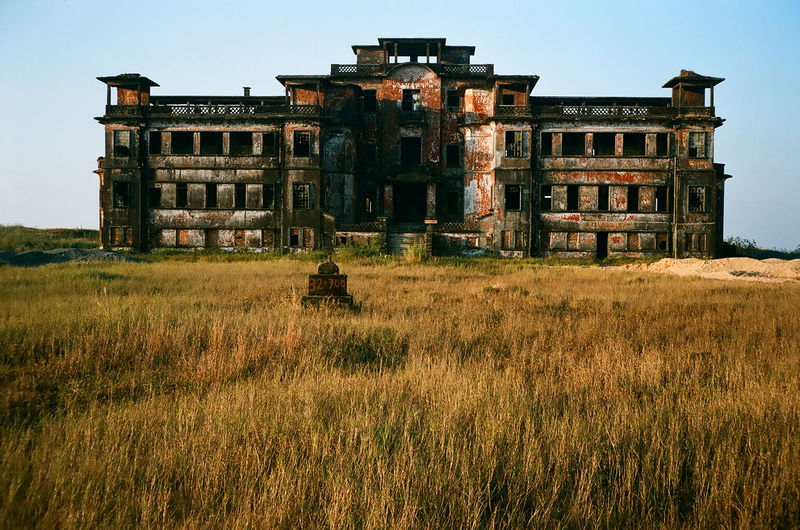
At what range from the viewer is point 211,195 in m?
35.8

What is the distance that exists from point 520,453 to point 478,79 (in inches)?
1452

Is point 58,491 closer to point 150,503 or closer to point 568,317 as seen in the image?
point 150,503

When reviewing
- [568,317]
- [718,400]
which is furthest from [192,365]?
[568,317]

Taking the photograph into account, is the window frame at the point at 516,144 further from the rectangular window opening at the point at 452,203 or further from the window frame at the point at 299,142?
the window frame at the point at 299,142

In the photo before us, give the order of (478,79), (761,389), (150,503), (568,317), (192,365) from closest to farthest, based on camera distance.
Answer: (150,503) < (761,389) < (192,365) < (568,317) < (478,79)

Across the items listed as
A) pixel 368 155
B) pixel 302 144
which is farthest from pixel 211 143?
pixel 368 155

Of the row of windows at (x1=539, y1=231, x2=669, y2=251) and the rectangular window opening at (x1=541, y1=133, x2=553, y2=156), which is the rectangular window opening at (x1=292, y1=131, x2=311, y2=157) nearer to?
the rectangular window opening at (x1=541, y1=133, x2=553, y2=156)

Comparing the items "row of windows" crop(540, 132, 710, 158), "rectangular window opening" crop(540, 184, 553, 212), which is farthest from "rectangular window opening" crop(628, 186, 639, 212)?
"rectangular window opening" crop(540, 184, 553, 212)

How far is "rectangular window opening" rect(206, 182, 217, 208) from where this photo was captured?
35688 mm

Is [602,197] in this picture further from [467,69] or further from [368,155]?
[368,155]

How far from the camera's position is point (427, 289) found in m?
15.8

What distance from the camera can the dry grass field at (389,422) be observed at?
10.8 ft

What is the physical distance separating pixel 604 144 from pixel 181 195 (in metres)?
28.1

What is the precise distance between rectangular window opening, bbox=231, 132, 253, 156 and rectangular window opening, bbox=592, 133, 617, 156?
2288 centimetres
